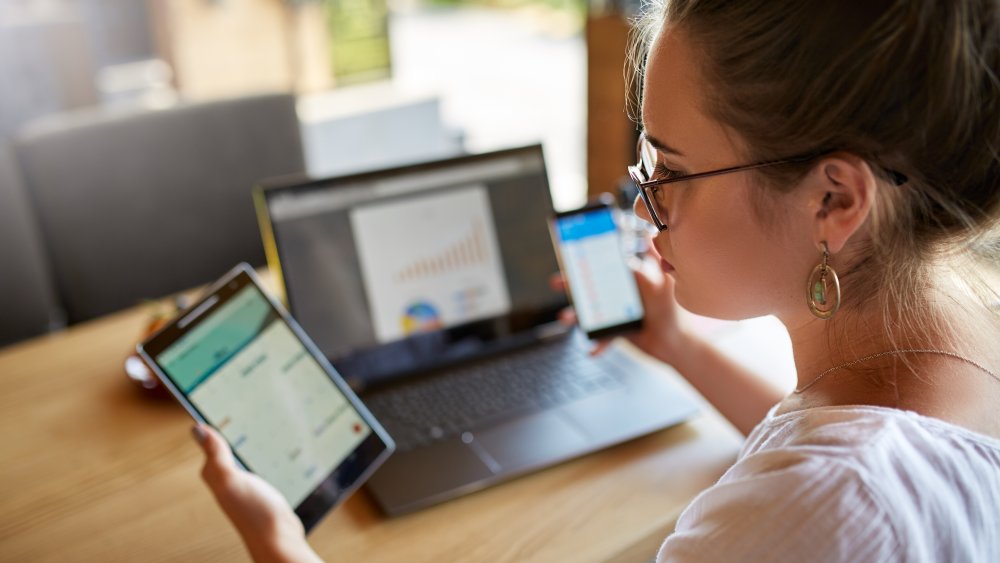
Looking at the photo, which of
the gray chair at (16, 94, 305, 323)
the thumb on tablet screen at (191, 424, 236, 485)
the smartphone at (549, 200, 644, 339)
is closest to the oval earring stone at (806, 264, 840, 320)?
the smartphone at (549, 200, 644, 339)

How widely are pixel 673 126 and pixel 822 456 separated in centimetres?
28

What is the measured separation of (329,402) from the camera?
0.95 m

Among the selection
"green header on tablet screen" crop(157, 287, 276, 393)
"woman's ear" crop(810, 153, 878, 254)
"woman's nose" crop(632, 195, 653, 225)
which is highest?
"woman's ear" crop(810, 153, 878, 254)

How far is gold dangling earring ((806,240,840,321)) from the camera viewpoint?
691 mm

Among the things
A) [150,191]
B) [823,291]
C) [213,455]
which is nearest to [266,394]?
[213,455]

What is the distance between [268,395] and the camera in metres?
0.91

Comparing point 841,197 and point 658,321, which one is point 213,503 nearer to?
point 658,321

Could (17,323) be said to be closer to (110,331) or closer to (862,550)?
(110,331)

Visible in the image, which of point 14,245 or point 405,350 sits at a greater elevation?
point 14,245

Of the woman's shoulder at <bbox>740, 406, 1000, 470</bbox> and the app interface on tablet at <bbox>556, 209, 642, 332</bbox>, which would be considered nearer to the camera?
the woman's shoulder at <bbox>740, 406, 1000, 470</bbox>

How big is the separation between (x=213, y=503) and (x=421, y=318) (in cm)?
35

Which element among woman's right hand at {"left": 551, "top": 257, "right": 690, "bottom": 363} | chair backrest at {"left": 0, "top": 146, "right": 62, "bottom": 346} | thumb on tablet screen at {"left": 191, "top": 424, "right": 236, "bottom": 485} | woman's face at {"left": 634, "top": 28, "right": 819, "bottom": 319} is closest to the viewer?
woman's face at {"left": 634, "top": 28, "right": 819, "bottom": 319}

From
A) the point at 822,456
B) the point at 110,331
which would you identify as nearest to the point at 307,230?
the point at 110,331

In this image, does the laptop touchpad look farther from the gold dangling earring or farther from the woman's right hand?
the gold dangling earring
